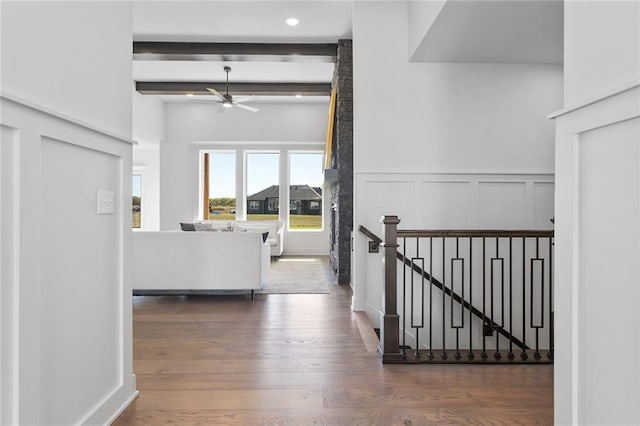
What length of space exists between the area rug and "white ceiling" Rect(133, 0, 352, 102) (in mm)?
3209

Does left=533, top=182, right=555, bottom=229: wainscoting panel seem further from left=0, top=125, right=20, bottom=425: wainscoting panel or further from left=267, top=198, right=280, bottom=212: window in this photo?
left=267, top=198, right=280, bottom=212: window

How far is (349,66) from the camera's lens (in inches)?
208

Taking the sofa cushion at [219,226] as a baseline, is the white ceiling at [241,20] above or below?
Answer: above

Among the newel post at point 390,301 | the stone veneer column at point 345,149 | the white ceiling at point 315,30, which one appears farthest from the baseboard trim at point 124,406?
the stone veneer column at point 345,149

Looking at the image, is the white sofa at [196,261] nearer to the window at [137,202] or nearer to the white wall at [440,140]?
the white wall at [440,140]

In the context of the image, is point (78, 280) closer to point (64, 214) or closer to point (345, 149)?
point (64, 214)

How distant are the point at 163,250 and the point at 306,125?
16.6 ft

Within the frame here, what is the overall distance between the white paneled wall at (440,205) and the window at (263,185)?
516cm

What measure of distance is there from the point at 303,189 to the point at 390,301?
6425mm

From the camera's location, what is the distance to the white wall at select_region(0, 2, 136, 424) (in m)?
1.29

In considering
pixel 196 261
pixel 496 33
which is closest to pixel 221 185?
pixel 196 261

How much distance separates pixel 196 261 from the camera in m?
4.43

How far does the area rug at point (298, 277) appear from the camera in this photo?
16.5 ft

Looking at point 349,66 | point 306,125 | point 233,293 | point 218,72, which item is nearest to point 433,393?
point 233,293
